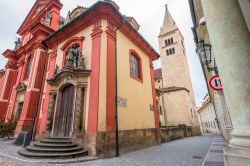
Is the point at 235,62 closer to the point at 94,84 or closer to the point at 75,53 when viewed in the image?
the point at 94,84

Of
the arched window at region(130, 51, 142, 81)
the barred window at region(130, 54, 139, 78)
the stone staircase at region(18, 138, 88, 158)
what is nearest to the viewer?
the stone staircase at region(18, 138, 88, 158)

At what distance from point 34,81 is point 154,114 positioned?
9.97m

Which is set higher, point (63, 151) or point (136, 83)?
point (136, 83)

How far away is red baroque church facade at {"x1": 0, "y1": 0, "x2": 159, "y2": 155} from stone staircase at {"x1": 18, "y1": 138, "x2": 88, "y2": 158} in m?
0.40

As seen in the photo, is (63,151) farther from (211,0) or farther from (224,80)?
(211,0)

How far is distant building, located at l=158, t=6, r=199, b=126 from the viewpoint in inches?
992

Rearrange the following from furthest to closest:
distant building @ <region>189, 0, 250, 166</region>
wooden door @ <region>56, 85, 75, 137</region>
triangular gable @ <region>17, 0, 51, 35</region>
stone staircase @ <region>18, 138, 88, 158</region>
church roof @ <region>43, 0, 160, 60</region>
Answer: triangular gable @ <region>17, 0, 51, 35</region> < church roof @ <region>43, 0, 160, 60</region> < wooden door @ <region>56, 85, 75, 137</region> < stone staircase @ <region>18, 138, 88, 158</region> < distant building @ <region>189, 0, 250, 166</region>

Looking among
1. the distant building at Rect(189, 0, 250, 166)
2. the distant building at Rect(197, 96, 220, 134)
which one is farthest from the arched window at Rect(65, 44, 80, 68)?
the distant building at Rect(197, 96, 220, 134)

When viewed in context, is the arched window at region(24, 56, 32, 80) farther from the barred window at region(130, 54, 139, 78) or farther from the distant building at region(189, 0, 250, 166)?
the distant building at region(189, 0, 250, 166)

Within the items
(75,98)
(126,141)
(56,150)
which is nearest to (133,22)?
(75,98)

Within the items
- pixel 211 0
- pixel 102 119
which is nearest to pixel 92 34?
pixel 102 119

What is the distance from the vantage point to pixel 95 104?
701cm

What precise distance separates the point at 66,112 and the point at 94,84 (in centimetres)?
255

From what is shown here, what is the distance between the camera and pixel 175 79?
3153 cm
